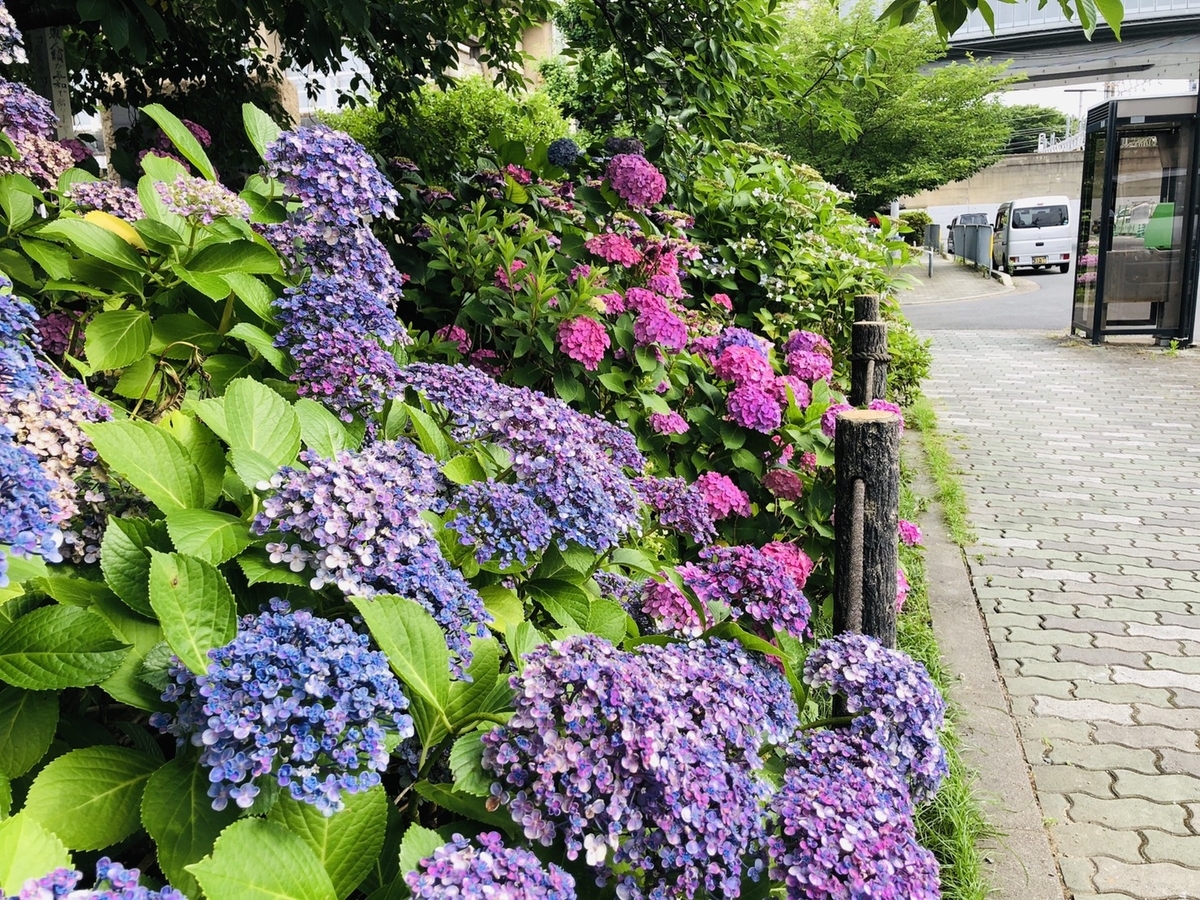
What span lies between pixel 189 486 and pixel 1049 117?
7580 centimetres

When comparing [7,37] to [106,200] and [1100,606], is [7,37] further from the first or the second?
[1100,606]

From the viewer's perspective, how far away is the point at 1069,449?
23.9 feet

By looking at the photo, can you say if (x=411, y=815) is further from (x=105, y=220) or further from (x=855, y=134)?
(x=855, y=134)

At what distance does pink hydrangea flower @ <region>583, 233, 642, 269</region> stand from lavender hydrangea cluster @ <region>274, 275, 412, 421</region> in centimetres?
199

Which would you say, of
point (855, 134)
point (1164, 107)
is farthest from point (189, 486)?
point (1164, 107)

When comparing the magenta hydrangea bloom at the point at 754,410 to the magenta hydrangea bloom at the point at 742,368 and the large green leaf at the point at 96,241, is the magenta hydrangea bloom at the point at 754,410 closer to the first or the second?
the magenta hydrangea bloom at the point at 742,368

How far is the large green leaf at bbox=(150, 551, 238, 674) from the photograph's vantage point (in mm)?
1020

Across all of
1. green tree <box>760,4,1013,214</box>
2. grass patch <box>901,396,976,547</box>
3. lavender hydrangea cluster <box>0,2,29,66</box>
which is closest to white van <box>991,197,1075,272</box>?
green tree <box>760,4,1013,214</box>

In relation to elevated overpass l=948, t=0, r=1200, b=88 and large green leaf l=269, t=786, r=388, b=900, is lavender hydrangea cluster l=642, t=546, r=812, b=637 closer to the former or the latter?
large green leaf l=269, t=786, r=388, b=900

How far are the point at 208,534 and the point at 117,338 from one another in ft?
2.51

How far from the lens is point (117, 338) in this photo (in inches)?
69.7

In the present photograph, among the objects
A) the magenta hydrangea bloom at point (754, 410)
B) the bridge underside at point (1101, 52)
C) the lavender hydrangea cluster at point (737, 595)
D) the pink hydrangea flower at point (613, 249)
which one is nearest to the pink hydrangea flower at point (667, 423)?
the magenta hydrangea bloom at point (754, 410)

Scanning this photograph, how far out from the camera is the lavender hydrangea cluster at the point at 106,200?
206 cm

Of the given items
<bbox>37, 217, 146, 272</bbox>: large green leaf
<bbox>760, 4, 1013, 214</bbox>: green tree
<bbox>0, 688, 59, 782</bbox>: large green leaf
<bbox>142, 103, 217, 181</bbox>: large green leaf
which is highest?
<bbox>760, 4, 1013, 214</bbox>: green tree
